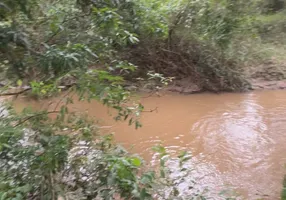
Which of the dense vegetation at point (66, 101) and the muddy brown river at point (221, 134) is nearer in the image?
the dense vegetation at point (66, 101)

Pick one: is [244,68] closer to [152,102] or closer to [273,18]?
[152,102]

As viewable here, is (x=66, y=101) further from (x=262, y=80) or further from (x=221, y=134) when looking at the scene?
(x=262, y=80)

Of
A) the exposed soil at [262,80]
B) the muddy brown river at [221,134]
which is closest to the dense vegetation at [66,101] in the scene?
the muddy brown river at [221,134]

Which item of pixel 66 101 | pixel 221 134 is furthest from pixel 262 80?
pixel 66 101

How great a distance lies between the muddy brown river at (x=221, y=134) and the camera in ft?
15.1

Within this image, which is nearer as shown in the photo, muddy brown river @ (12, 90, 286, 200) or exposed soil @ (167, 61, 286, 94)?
muddy brown river @ (12, 90, 286, 200)

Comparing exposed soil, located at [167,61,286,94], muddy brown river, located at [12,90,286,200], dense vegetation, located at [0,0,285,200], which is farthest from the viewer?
exposed soil, located at [167,61,286,94]

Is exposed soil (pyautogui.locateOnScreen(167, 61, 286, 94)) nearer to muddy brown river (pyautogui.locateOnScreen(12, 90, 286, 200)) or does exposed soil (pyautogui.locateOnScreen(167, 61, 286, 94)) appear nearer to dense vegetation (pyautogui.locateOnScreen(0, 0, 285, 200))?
muddy brown river (pyautogui.locateOnScreen(12, 90, 286, 200))

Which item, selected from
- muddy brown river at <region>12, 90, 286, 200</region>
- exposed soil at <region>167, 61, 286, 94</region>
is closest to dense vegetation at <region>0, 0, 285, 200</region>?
muddy brown river at <region>12, 90, 286, 200</region>

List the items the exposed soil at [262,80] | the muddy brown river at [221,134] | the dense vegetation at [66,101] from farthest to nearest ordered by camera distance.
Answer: the exposed soil at [262,80]
the muddy brown river at [221,134]
the dense vegetation at [66,101]

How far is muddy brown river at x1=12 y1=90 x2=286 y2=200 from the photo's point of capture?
182 inches

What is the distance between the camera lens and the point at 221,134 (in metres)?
6.29

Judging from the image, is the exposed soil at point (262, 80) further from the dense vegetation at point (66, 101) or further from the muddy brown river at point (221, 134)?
the dense vegetation at point (66, 101)

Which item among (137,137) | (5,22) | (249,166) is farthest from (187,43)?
(5,22)
